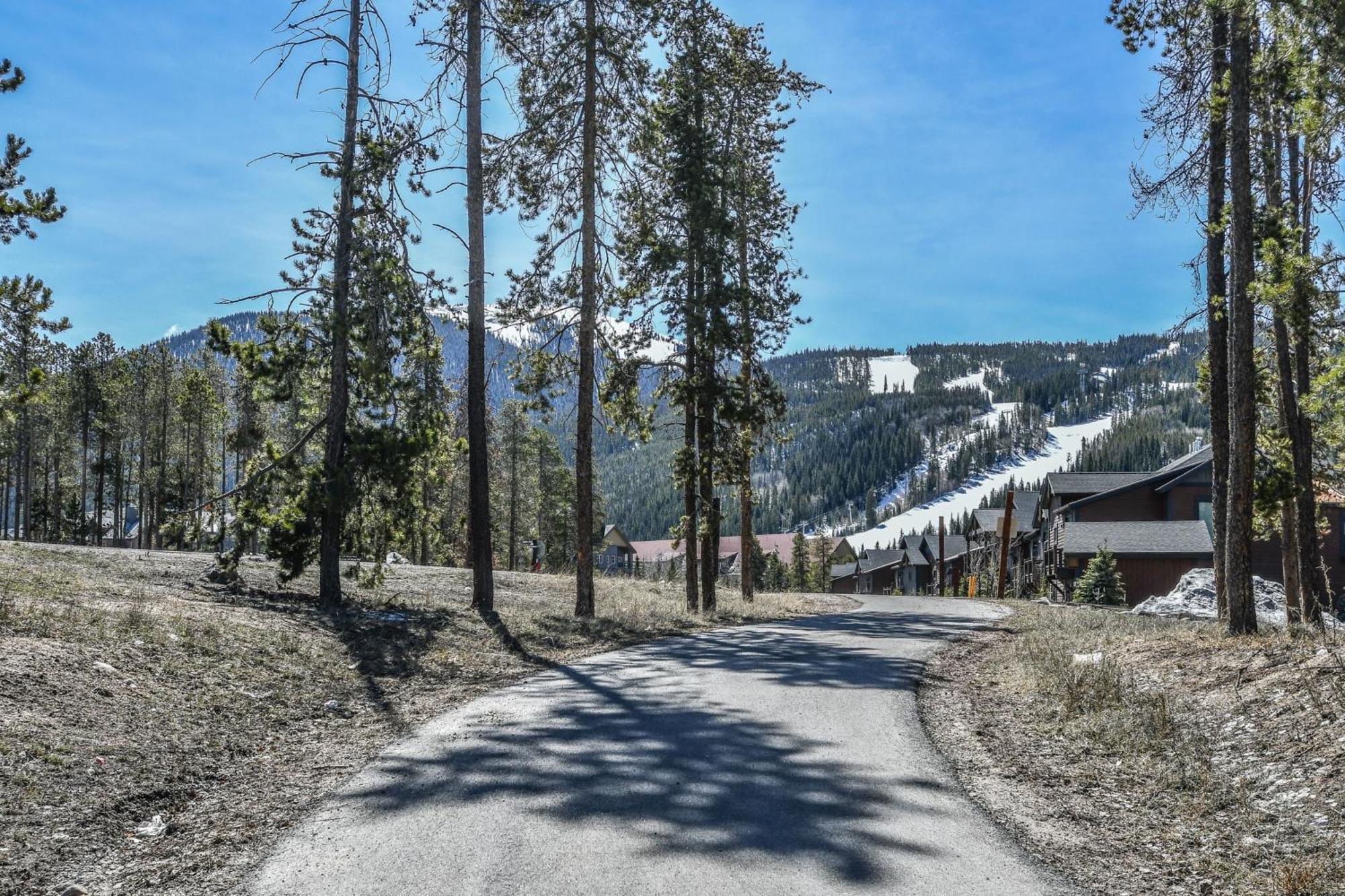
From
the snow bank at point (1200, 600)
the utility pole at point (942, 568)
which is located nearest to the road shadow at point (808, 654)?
the snow bank at point (1200, 600)

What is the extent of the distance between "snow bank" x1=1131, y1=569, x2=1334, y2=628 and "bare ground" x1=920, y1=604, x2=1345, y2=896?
20.1 meters

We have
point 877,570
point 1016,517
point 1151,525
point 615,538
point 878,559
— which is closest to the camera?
point 1151,525

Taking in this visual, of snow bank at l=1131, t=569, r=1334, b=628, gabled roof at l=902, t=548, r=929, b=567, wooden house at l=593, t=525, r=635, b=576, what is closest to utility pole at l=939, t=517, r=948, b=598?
gabled roof at l=902, t=548, r=929, b=567

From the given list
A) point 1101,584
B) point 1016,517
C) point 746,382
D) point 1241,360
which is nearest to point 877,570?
point 1016,517

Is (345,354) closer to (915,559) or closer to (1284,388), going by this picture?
(1284,388)

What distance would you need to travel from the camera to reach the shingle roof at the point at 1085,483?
54.4 metres

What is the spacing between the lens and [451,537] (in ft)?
200

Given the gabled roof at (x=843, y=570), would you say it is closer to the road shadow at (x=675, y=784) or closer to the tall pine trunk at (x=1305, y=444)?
the tall pine trunk at (x=1305, y=444)

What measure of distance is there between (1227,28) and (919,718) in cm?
1059

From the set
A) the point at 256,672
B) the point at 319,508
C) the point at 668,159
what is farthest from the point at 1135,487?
the point at 256,672

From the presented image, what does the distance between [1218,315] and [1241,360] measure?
2.18 meters

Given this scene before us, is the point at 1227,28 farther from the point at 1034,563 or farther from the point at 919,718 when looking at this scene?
the point at 1034,563

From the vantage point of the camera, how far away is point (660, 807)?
543 cm

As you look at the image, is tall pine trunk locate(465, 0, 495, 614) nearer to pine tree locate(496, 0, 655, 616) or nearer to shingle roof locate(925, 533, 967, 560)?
pine tree locate(496, 0, 655, 616)
